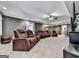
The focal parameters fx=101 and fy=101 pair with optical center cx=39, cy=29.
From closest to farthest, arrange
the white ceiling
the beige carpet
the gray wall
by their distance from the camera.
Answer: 1. the beige carpet
2. the white ceiling
3. the gray wall

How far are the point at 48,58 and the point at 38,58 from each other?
270 millimetres

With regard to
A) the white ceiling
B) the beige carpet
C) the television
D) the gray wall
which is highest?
the white ceiling

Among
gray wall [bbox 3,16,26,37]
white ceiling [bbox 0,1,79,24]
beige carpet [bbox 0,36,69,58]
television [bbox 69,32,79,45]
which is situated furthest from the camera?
gray wall [bbox 3,16,26,37]

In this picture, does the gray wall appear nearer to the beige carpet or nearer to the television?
the beige carpet

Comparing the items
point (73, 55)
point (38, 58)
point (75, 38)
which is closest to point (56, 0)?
point (38, 58)

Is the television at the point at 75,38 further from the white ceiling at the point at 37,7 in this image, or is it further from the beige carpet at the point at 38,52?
the white ceiling at the point at 37,7

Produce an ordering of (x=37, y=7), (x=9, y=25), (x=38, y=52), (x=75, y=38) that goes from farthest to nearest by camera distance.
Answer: (x=9, y=25) → (x=37, y=7) → (x=38, y=52) → (x=75, y=38)

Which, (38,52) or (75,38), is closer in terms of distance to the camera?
(75,38)

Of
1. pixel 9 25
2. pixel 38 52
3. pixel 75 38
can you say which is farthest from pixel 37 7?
pixel 75 38

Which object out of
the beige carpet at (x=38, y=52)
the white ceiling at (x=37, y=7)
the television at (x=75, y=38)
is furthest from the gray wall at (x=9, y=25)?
the television at (x=75, y=38)

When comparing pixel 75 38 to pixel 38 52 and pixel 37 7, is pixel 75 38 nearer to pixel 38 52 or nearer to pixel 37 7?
pixel 38 52

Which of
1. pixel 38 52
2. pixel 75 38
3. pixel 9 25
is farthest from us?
pixel 9 25

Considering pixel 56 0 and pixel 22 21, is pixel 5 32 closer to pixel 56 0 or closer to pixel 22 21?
pixel 22 21

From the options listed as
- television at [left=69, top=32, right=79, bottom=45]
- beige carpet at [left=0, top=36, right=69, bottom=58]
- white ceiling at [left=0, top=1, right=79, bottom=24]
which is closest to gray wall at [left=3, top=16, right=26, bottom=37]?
white ceiling at [left=0, top=1, right=79, bottom=24]
